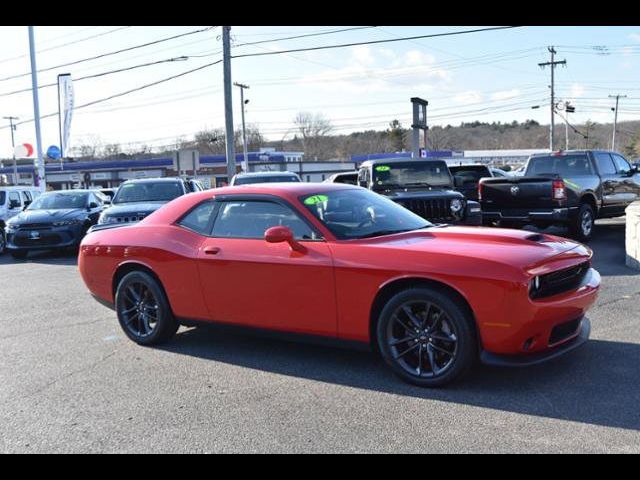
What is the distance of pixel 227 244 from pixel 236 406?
62.3 inches

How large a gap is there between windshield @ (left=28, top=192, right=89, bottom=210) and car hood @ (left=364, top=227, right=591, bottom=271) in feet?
39.8

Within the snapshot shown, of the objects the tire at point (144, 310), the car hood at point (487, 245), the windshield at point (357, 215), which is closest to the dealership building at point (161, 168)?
the tire at point (144, 310)

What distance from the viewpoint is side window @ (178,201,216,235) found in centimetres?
565

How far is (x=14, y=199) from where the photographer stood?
1716cm

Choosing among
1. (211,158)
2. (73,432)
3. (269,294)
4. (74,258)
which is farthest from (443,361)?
(211,158)

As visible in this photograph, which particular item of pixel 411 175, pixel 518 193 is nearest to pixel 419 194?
pixel 411 175

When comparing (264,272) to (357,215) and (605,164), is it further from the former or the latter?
(605,164)

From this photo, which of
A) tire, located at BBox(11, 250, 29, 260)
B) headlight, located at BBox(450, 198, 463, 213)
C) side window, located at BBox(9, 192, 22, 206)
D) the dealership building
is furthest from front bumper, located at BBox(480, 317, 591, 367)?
the dealership building

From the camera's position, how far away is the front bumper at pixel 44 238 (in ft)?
45.5

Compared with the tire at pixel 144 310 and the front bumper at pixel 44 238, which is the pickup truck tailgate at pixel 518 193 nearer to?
the tire at pixel 144 310

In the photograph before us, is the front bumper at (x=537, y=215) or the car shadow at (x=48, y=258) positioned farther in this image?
the car shadow at (x=48, y=258)

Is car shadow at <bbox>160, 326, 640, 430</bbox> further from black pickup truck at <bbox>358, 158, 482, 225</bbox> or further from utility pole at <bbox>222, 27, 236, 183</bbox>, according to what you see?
utility pole at <bbox>222, 27, 236, 183</bbox>

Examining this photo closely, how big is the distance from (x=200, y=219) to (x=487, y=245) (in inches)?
104

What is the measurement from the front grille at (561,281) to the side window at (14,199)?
16213 mm
